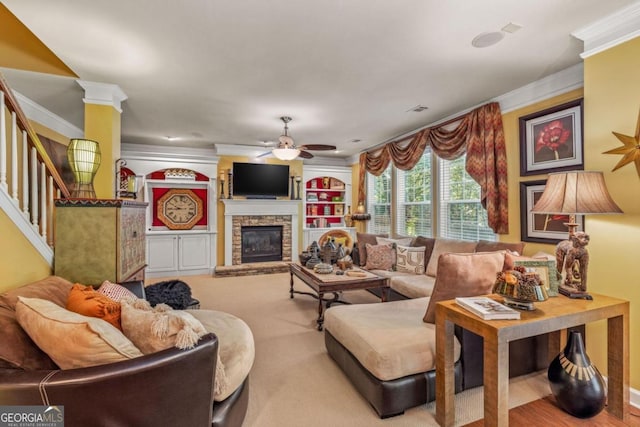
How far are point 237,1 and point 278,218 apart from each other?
4.91 meters

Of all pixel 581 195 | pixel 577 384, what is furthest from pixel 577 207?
pixel 577 384

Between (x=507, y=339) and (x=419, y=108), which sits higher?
(x=419, y=108)

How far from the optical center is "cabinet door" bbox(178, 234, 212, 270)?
5918 millimetres

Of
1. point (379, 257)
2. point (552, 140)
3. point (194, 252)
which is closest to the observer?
point (552, 140)

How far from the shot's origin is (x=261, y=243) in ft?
21.6

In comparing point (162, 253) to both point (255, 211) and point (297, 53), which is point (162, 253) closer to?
point (255, 211)

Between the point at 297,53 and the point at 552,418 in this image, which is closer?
the point at 552,418

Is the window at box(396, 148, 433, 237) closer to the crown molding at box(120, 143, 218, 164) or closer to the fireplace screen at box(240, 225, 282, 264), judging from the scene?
the fireplace screen at box(240, 225, 282, 264)

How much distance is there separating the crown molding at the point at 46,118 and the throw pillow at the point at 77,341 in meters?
3.48

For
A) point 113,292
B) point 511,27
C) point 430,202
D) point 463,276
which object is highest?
point 511,27

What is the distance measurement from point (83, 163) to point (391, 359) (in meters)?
2.93

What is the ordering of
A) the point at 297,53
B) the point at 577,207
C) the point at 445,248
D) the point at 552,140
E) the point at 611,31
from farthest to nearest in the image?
1. the point at 445,248
2. the point at 552,140
3. the point at 297,53
4. the point at 611,31
5. the point at 577,207

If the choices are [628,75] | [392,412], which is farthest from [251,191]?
[628,75]

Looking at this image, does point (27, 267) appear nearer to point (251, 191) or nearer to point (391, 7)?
point (391, 7)
